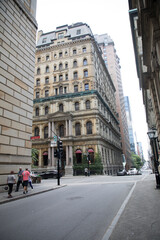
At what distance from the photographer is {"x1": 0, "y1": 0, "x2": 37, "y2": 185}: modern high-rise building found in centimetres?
1234

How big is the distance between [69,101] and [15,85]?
29454 mm

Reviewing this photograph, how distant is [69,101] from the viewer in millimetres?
43094

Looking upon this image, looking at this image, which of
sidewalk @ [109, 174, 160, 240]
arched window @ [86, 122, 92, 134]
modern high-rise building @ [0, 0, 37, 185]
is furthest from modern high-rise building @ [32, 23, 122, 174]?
sidewalk @ [109, 174, 160, 240]

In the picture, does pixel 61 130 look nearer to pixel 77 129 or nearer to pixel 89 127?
pixel 77 129

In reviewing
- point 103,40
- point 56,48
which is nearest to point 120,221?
point 56,48

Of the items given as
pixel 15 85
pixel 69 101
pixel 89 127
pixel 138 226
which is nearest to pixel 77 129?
pixel 89 127

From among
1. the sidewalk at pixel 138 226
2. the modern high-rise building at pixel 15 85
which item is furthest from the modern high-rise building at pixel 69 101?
the sidewalk at pixel 138 226

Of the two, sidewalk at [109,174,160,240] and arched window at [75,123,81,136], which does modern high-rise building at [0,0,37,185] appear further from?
arched window at [75,123,81,136]

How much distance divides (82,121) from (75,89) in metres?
9.16

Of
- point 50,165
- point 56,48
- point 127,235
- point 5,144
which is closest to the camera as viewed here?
point 127,235

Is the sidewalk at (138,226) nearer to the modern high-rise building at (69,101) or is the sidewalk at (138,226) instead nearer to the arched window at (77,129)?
the modern high-rise building at (69,101)

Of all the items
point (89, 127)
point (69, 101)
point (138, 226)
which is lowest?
point (138, 226)

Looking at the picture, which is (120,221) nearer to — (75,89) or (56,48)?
(75,89)

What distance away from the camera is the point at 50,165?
39.1 meters
